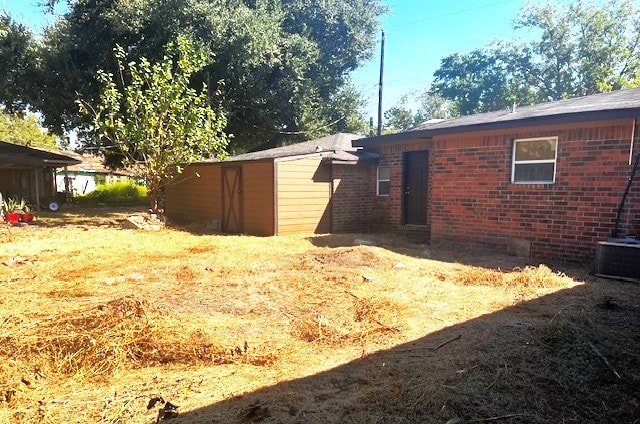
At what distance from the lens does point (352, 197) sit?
1221 centimetres

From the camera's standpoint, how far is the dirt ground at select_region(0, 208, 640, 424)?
2.55 m

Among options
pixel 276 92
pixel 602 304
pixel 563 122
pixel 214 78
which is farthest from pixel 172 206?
pixel 602 304

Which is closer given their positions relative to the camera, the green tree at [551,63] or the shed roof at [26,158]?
the shed roof at [26,158]

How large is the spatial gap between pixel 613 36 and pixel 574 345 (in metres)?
32.9

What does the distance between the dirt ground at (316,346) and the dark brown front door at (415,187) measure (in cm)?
453

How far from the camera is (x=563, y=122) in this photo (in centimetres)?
709

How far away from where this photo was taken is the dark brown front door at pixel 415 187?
10922 millimetres

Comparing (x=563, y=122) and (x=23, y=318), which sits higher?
(x=563, y=122)

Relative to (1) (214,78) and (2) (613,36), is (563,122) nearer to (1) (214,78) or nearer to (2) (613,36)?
(1) (214,78)

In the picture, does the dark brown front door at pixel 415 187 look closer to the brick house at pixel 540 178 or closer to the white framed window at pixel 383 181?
the brick house at pixel 540 178

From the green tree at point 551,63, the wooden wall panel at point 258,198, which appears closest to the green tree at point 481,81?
the green tree at point 551,63

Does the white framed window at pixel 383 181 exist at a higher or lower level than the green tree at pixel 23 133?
lower

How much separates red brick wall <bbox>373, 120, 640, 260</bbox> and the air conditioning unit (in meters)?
0.90

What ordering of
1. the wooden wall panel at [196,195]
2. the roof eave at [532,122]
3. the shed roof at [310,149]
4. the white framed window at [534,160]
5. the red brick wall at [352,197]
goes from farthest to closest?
the wooden wall panel at [196,195], the red brick wall at [352,197], the shed roof at [310,149], the white framed window at [534,160], the roof eave at [532,122]
